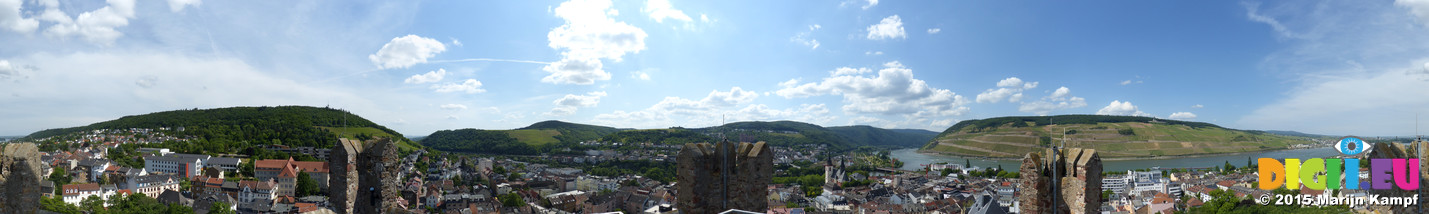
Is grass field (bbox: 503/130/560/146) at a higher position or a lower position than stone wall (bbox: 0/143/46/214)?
lower

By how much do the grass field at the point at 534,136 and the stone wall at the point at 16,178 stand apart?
6712 inches

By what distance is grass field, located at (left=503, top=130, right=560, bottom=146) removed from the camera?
176 metres

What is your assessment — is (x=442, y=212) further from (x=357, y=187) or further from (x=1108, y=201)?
(x=1108, y=201)

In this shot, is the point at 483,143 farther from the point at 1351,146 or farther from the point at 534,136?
the point at 1351,146

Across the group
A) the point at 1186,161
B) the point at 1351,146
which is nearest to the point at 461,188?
the point at 1351,146

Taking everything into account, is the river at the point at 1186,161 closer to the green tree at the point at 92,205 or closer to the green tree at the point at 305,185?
the green tree at the point at 305,185

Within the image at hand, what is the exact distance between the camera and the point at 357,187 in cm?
631

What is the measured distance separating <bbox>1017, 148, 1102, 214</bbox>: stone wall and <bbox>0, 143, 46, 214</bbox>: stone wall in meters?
11.5

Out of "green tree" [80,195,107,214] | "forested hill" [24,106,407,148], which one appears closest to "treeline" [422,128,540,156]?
"forested hill" [24,106,407,148]

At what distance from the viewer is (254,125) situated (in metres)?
124

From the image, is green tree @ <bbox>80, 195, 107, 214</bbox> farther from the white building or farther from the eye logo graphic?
the eye logo graphic

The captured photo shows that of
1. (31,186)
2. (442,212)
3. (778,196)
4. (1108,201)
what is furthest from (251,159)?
(1108,201)

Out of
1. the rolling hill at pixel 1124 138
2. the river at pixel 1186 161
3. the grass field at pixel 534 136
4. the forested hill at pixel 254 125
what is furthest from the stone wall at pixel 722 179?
the grass field at pixel 534 136

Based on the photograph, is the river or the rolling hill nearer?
the river
